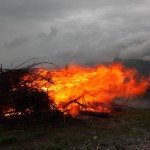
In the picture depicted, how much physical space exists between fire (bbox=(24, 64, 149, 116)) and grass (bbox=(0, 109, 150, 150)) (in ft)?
3.71

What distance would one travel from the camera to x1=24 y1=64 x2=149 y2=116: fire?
1928 centimetres

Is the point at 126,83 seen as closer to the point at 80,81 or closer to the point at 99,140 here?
the point at 80,81

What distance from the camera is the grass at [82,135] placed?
47.4 feet

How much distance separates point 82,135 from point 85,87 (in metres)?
4.83

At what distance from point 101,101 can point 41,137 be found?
5918 millimetres

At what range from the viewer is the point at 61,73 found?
804 inches

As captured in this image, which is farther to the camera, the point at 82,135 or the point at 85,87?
the point at 85,87

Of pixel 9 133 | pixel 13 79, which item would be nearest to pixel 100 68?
pixel 13 79

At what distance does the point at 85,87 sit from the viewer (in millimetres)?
20438

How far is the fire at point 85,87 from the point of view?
63.3 ft

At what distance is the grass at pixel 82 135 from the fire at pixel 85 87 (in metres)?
1.13

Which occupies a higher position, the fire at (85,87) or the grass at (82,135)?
the fire at (85,87)

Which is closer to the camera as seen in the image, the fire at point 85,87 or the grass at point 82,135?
the grass at point 82,135

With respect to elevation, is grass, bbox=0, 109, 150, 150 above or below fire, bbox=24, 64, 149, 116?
below
